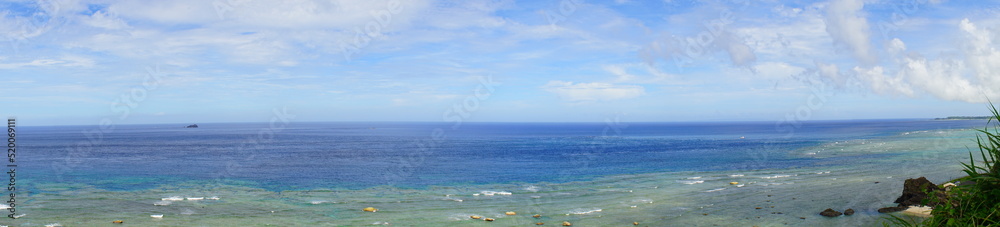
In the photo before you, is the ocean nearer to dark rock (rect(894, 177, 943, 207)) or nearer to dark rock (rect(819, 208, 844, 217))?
dark rock (rect(819, 208, 844, 217))

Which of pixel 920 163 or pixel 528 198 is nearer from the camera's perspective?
pixel 528 198

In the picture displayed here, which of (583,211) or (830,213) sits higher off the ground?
(830,213)

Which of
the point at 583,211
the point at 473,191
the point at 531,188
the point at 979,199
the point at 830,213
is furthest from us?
the point at 531,188

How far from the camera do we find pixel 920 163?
192 ft

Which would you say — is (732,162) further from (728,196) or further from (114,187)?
(114,187)

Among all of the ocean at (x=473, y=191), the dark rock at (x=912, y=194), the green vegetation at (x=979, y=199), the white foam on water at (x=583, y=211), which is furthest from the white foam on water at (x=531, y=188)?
the green vegetation at (x=979, y=199)

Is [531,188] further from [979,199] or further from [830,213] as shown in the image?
[979,199]

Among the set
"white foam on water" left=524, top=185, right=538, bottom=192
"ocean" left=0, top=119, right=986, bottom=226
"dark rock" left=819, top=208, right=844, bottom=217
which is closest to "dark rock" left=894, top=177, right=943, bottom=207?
"ocean" left=0, top=119, right=986, bottom=226

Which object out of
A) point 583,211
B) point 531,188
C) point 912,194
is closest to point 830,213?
point 912,194

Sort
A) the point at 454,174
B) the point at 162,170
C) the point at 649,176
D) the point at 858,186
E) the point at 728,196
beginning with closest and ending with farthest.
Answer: the point at 728,196, the point at 858,186, the point at 649,176, the point at 454,174, the point at 162,170

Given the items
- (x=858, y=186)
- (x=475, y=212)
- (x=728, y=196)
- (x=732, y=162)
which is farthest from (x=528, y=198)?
(x=732, y=162)

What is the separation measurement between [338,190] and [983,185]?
4246cm

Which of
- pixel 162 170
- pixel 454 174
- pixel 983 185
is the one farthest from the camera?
pixel 162 170

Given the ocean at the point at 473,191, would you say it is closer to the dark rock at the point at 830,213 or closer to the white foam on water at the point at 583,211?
the white foam on water at the point at 583,211
